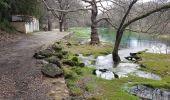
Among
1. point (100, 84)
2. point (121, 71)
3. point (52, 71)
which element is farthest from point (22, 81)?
point (121, 71)

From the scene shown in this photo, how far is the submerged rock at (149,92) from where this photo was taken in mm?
11727

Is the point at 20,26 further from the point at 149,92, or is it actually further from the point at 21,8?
the point at 149,92

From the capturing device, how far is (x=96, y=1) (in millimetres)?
31703

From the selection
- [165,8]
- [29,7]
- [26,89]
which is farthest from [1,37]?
[26,89]

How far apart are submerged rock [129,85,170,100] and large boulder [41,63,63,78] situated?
3179 mm

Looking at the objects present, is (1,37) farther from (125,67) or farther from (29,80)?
(29,80)

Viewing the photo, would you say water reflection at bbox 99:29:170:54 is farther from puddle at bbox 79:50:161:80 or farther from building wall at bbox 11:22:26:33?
building wall at bbox 11:22:26:33

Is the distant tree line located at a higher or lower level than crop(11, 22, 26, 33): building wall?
higher

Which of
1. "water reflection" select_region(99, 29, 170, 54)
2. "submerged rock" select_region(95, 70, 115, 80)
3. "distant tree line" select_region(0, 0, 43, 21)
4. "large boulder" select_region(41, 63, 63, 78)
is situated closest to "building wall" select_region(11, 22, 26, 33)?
"distant tree line" select_region(0, 0, 43, 21)

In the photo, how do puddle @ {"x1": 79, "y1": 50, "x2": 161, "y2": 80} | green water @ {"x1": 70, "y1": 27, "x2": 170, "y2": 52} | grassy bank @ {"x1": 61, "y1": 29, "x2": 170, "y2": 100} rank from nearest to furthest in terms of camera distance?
grassy bank @ {"x1": 61, "y1": 29, "x2": 170, "y2": 100} < puddle @ {"x1": 79, "y1": 50, "x2": 161, "y2": 80} < green water @ {"x1": 70, "y1": 27, "x2": 170, "y2": 52}

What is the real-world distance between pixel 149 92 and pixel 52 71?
4.21m

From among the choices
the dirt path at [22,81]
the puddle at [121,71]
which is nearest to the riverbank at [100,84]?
the puddle at [121,71]

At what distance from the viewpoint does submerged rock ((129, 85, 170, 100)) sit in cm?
1173

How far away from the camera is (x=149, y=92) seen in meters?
12.4
